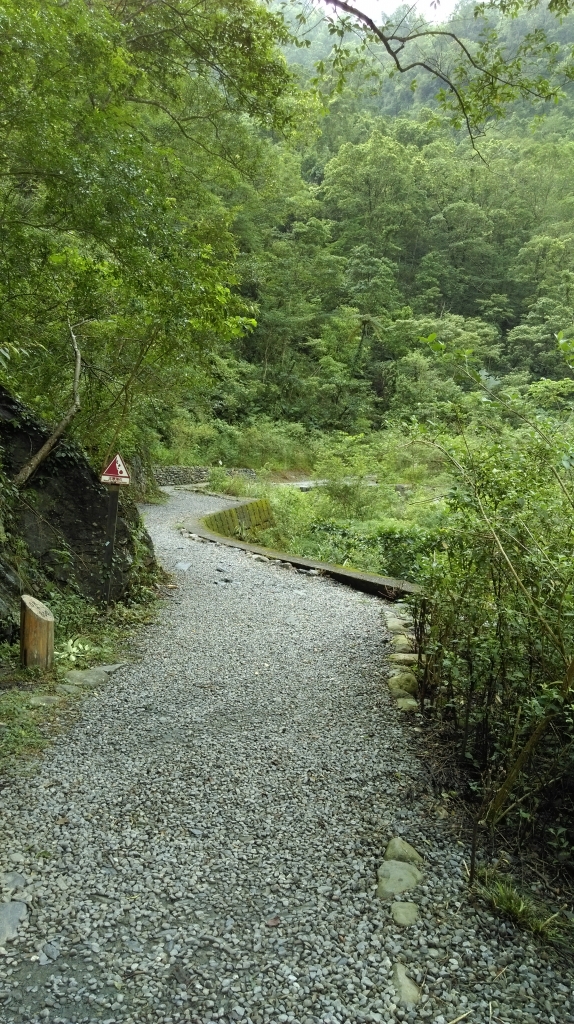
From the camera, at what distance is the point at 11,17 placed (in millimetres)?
3070

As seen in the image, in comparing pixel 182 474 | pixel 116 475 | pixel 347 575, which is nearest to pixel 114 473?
pixel 116 475

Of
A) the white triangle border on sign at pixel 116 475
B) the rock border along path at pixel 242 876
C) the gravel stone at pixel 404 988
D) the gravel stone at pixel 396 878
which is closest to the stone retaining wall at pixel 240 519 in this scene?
the white triangle border on sign at pixel 116 475

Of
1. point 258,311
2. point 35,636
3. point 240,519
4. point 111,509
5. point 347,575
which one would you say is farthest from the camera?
point 240,519

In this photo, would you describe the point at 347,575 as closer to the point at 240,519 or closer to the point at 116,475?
the point at 116,475

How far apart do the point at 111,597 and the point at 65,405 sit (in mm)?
1978

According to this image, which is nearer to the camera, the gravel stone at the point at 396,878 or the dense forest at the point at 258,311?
the gravel stone at the point at 396,878

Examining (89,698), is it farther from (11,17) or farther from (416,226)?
(416,226)

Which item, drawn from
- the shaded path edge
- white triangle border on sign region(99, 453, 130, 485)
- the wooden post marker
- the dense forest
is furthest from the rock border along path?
the shaded path edge

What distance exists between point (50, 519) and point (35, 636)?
144 cm

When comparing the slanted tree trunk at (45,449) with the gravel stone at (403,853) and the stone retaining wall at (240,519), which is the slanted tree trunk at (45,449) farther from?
the stone retaining wall at (240,519)

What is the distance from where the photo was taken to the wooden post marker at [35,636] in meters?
3.51

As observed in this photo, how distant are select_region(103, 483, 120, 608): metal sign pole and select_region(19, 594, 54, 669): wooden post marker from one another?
126cm

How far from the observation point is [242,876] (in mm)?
2041

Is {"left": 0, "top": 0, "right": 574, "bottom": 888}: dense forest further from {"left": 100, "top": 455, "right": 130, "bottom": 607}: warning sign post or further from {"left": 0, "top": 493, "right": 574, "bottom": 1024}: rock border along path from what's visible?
{"left": 100, "top": 455, "right": 130, "bottom": 607}: warning sign post
